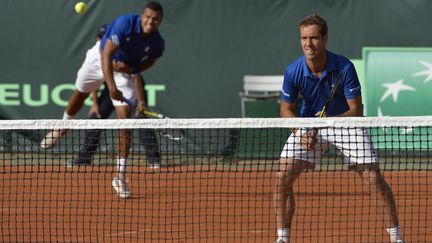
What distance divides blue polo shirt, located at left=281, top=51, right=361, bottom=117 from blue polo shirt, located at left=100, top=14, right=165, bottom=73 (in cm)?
268

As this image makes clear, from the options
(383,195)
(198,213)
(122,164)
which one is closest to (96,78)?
(122,164)

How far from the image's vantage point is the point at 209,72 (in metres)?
11.4

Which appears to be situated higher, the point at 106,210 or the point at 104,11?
the point at 104,11

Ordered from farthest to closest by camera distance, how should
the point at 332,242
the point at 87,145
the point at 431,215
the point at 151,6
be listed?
the point at 87,145
the point at 151,6
the point at 431,215
the point at 332,242

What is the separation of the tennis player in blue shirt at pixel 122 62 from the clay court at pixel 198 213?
46 centimetres

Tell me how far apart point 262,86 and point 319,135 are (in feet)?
16.3

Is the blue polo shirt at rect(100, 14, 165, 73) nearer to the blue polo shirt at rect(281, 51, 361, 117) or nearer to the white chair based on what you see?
the white chair

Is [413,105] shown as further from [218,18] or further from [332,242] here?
[332,242]

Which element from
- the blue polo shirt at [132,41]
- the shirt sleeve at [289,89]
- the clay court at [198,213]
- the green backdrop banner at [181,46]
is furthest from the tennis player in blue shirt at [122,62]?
the shirt sleeve at [289,89]

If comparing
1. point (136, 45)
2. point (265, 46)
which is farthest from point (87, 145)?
point (265, 46)

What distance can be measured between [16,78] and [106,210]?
3.94 m

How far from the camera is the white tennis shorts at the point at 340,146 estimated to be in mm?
6184

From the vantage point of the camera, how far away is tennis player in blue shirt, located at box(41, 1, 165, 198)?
8.42 meters

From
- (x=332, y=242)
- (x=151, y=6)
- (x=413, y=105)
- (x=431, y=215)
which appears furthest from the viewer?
(x=413, y=105)
